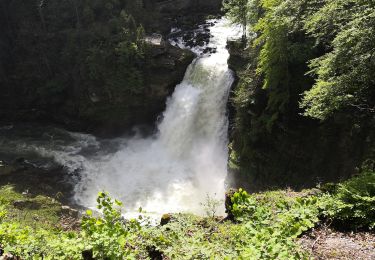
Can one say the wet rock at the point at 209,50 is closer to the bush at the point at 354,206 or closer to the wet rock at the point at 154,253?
the bush at the point at 354,206

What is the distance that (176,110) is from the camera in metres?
29.2

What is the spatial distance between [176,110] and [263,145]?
1092 cm

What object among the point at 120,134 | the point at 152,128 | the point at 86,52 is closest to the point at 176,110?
the point at 152,128

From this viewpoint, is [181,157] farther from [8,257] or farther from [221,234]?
[8,257]

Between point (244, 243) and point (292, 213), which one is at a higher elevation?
point (292, 213)

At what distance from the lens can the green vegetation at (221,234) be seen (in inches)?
219

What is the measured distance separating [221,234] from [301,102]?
432 inches

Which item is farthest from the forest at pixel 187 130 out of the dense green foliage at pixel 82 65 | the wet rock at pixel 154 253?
the dense green foliage at pixel 82 65

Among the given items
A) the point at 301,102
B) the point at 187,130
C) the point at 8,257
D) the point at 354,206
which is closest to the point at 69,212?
the point at 187,130

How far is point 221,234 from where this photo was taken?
8.61 m

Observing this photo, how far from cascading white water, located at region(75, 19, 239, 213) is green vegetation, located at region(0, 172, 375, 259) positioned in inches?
538

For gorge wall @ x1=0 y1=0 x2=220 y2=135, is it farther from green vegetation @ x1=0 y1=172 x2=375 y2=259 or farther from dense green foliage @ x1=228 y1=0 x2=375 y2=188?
green vegetation @ x1=0 y1=172 x2=375 y2=259

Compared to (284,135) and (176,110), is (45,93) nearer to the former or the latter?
(176,110)

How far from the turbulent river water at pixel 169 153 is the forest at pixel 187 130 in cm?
12
